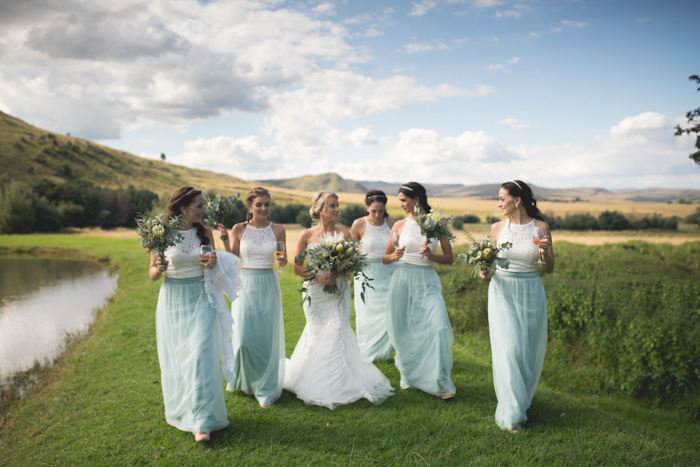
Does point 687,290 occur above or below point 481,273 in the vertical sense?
below

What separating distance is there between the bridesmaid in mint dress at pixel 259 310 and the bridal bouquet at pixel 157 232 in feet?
4.35

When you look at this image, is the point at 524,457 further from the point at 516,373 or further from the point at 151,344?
the point at 151,344

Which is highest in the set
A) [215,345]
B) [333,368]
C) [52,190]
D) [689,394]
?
[52,190]

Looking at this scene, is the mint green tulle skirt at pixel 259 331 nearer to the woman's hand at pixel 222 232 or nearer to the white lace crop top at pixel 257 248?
the white lace crop top at pixel 257 248

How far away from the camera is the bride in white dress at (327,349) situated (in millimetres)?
6488

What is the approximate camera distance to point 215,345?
5652 millimetres

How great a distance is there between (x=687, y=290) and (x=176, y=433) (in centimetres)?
1082

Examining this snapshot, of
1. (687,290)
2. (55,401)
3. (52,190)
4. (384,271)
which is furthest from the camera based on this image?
(52,190)

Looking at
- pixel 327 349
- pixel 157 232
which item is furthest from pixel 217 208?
pixel 327 349

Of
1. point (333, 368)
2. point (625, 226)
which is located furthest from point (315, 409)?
point (625, 226)

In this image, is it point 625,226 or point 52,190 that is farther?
point 52,190

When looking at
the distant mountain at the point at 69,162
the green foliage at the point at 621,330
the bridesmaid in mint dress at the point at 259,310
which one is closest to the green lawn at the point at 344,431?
the bridesmaid in mint dress at the point at 259,310

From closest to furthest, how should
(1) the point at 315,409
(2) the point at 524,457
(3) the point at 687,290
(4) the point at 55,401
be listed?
(2) the point at 524,457 < (1) the point at 315,409 < (4) the point at 55,401 < (3) the point at 687,290

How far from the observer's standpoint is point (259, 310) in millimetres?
6488
